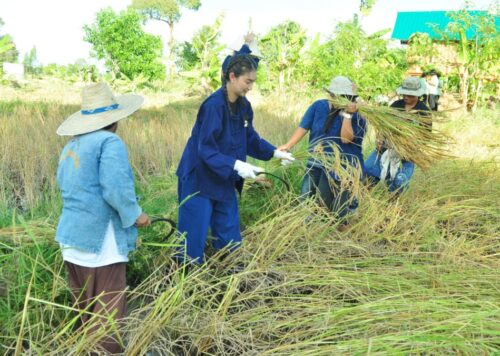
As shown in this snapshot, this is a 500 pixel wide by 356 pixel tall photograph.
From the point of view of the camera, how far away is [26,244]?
6.78ft

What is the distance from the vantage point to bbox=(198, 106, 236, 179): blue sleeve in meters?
2.28

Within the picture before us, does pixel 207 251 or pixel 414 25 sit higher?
pixel 414 25

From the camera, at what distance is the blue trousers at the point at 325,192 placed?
3.22m

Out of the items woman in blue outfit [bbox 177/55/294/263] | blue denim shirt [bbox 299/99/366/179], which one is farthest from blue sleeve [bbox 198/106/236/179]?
blue denim shirt [bbox 299/99/366/179]

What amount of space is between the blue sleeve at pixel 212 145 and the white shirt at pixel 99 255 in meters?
0.66

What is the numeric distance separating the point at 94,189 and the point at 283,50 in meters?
13.2

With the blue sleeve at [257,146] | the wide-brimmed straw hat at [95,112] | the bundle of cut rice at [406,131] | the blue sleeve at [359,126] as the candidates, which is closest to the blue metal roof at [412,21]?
the bundle of cut rice at [406,131]

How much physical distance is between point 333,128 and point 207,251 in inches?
51.3

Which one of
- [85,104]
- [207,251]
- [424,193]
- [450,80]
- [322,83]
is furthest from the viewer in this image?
[450,80]

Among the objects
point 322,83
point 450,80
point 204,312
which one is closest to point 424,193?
point 204,312

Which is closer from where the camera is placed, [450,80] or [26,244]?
[26,244]

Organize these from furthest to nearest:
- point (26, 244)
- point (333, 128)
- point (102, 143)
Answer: point (333, 128) → point (26, 244) → point (102, 143)

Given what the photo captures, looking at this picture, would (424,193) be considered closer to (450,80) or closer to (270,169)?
(270,169)

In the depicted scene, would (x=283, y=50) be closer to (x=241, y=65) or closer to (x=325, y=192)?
(x=325, y=192)
